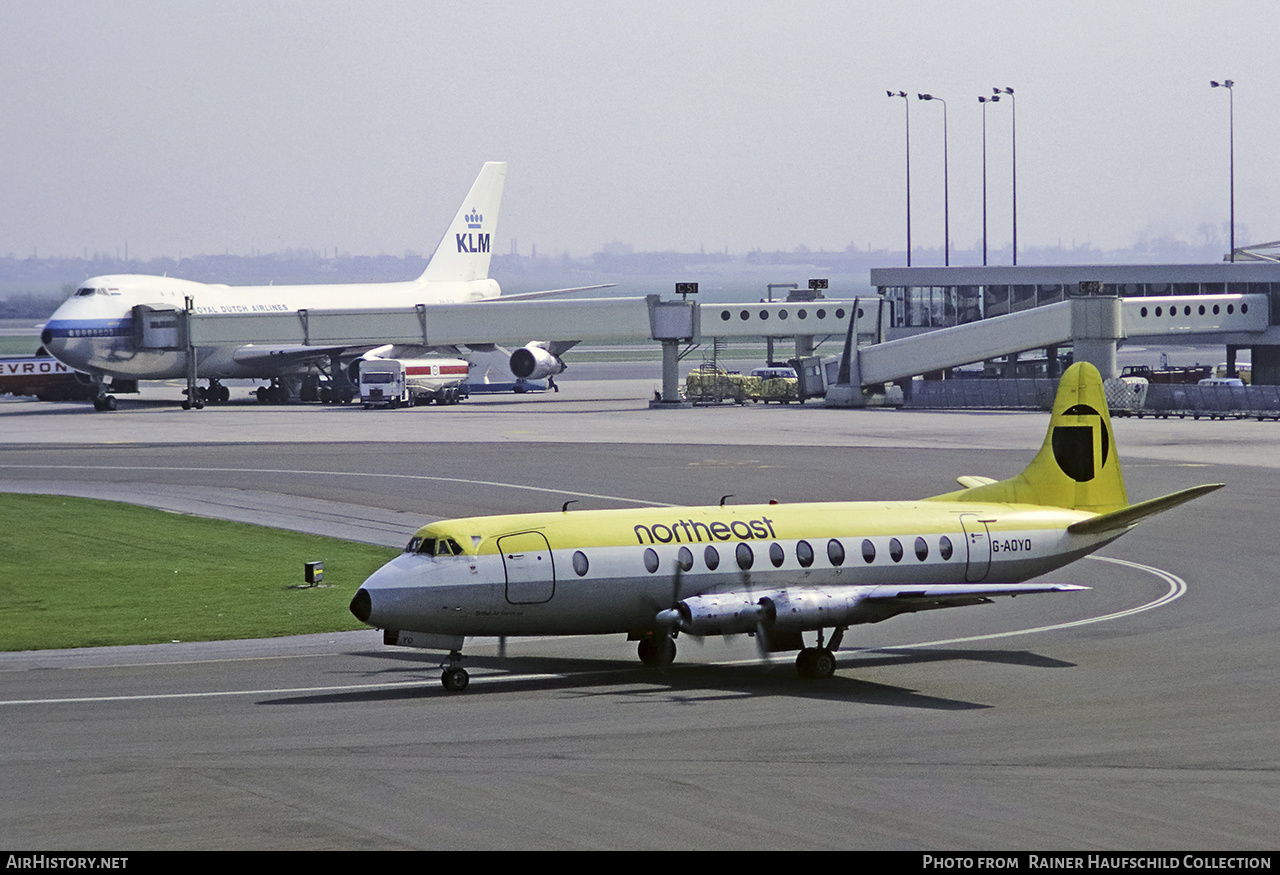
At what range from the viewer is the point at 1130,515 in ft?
102

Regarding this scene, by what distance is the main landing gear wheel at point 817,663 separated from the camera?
28750mm

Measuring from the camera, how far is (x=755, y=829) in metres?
19.1

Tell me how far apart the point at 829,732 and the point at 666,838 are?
6.51 metres

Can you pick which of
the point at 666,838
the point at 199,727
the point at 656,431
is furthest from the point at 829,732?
the point at 656,431

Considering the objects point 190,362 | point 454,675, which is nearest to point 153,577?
point 454,675

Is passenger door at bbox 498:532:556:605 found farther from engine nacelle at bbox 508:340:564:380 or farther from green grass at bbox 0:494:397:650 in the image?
engine nacelle at bbox 508:340:564:380

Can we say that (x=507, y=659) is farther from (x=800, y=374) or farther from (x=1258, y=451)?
(x=800, y=374)

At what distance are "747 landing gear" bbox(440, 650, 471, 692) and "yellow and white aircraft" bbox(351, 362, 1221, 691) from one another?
0.12 feet

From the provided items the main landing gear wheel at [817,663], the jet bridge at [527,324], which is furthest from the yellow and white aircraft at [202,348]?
the main landing gear wheel at [817,663]

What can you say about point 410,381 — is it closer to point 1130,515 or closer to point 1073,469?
point 1073,469

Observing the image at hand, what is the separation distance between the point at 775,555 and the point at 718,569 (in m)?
1.25

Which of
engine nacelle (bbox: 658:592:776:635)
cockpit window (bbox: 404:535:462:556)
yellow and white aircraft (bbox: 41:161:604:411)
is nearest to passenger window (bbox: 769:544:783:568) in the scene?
engine nacelle (bbox: 658:592:776:635)

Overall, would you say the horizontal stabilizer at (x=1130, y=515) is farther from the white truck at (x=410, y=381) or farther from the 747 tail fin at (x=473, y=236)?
the 747 tail fin at (x=473, y=236)

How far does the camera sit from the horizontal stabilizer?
3036cm
